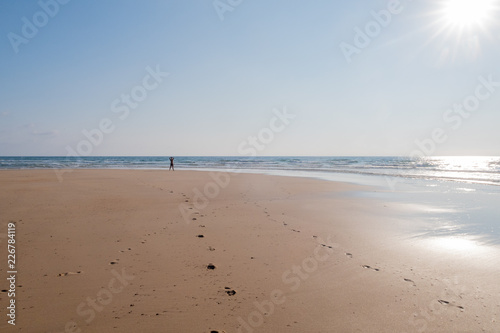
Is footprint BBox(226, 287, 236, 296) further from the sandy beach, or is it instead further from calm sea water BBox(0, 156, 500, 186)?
calm sea water BBox(0, 156, 500, 186)

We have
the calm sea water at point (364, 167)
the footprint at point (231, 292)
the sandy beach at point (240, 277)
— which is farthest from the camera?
the calm sea water at point (364, 167)

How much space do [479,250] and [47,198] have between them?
14629 millimetres

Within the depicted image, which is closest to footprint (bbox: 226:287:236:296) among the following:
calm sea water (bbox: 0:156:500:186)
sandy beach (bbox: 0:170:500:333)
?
sandy beach (bbox: 0:170:500:333)

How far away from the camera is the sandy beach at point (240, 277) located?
3637mm

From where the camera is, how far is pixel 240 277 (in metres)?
4.85

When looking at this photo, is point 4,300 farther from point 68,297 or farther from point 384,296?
point 384,296

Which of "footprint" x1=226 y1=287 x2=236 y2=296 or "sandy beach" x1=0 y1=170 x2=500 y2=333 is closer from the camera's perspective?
"sandy beach" x1=0 y1=170 x2=500 y2=333

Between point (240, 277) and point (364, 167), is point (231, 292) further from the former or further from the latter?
point (364, 167)

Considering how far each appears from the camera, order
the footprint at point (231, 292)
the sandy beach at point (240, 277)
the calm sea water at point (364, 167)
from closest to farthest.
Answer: the sandy beach at point (240, 277), the footprint at point (231, 292), the calm sea water at point (364, 167)

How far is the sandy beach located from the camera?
364 centimetres

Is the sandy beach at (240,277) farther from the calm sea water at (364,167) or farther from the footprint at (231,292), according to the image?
the calm sea water at (364,167)

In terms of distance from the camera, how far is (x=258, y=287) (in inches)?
177

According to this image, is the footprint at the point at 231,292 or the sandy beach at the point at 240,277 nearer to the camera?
the sandy beach at the point at 240,277

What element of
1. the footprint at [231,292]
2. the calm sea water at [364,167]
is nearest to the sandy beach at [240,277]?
the footprint at [231,292]
